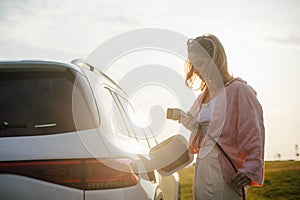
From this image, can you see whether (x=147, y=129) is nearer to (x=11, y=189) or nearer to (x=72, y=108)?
(x=72, y=108)

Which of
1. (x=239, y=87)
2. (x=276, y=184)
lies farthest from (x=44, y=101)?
(x=276, y=184)

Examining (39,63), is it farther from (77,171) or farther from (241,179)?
(241,179)

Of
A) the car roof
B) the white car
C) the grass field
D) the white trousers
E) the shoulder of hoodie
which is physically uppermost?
the car roof

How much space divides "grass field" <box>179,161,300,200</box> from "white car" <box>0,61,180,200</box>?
10803 millimetres

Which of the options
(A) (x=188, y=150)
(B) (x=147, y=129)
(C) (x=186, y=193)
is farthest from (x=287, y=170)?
(A) (x=188, y=150)

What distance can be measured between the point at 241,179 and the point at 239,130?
327mm

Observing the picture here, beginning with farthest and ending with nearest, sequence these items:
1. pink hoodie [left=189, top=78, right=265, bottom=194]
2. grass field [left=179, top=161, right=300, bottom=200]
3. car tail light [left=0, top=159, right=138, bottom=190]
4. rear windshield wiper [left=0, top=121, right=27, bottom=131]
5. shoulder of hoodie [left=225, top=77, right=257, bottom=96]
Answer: grass field [left=179, top=161, right=300, bottom=200] → shoulder of hoodie [left=225, top=77, right=257, bottom=96] → pink hoodie [left=189, top=78, right=265, bottom=194] → rear windshield wiper [left=0, top=121, right=27, bottom=131] → car tail light [left=0, top=159, right=138, bottom=190]

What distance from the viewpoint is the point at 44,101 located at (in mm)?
3826

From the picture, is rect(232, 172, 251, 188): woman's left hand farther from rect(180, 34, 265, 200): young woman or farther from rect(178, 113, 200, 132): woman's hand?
A: rect(178, 113, 200, 132): woman's hand

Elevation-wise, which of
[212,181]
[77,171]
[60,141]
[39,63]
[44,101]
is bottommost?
[212,181]

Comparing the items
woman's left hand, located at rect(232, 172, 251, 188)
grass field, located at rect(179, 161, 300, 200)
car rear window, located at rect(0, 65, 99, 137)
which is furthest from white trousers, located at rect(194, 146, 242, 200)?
grass field, located at rect(179, 161, 300, 200)

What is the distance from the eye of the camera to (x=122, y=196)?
3.59 meters

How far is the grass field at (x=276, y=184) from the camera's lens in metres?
14.5

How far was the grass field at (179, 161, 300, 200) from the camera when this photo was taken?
14.5m
